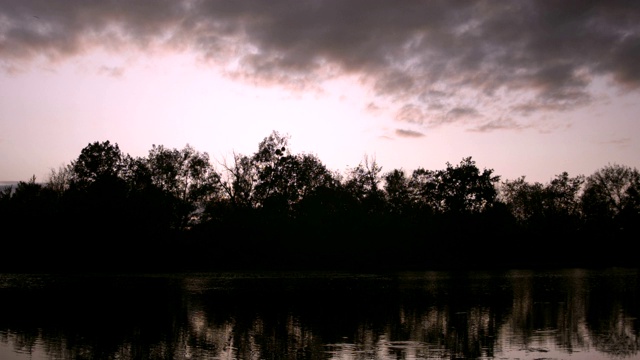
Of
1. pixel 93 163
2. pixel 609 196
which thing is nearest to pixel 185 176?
pixel 93 163

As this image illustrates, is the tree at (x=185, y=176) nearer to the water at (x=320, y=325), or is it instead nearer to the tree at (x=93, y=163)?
the tree at (x=93, y=163)

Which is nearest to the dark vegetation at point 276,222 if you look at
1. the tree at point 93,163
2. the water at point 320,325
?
the tree at point 93,163

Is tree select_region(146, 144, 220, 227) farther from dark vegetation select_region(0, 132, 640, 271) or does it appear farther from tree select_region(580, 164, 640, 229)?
tree select_region(580, 164, 640, 229)

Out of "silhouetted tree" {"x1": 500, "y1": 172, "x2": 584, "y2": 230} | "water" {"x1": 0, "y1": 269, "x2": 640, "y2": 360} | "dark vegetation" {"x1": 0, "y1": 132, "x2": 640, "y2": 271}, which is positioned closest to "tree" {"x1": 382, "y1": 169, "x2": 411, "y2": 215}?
"dark vegetation" {"x1": 0, "y1": 132, "x2": 640, "y2": 271}

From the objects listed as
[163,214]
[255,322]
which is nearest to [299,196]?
[163,214]

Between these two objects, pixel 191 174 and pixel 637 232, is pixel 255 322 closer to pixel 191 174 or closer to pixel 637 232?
pixel 191 174

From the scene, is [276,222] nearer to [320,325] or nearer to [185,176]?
[185,176]

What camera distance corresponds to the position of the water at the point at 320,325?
52.9ft

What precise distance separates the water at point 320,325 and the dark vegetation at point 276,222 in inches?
1499

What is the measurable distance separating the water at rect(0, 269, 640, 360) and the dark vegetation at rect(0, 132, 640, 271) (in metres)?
38.1

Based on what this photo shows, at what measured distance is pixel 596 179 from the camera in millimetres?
116312

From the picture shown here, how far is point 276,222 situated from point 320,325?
6041cm

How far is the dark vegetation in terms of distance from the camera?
234 ft

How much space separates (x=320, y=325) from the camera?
69.5 ft
